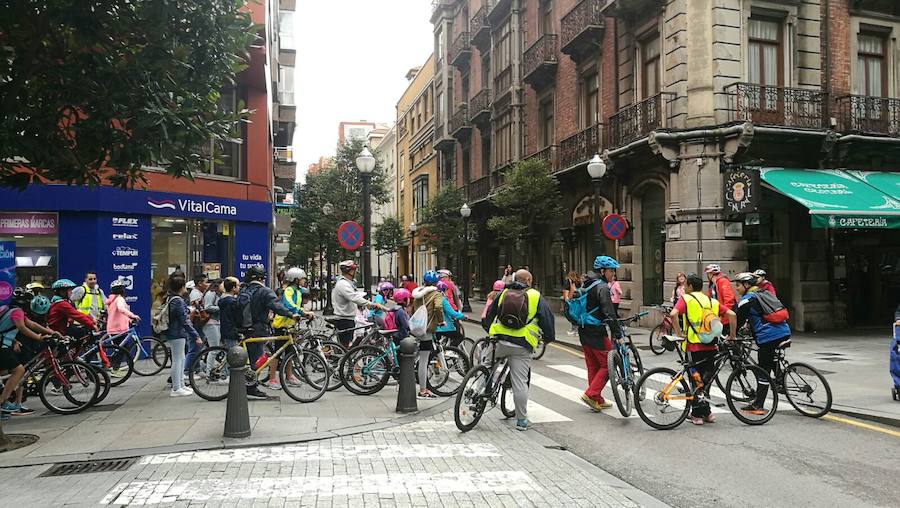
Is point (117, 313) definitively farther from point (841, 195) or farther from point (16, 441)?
point (841, 195)

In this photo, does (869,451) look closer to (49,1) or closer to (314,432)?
(314,432)

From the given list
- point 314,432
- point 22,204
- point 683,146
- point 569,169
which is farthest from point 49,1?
point 569,169

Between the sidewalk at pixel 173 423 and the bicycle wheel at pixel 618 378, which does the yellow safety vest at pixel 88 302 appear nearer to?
the sidewalk at pixel 173 423

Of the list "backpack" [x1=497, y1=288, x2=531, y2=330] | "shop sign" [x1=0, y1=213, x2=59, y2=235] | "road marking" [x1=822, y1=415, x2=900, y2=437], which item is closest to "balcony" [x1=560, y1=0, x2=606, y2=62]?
"road marking" [x1=822, y1=415, x2=900, y2=437]

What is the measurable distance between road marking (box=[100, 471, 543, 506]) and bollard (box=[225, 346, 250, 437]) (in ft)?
4.60

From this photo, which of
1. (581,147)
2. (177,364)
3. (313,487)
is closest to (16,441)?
(177,364)

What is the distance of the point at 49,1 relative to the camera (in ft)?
24.1

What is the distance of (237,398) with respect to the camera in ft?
22.6

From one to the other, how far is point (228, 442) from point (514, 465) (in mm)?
2990

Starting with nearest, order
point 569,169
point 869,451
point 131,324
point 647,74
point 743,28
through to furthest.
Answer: point 869,451, point 131,324, point 743,28, point 647,74, point 569,169

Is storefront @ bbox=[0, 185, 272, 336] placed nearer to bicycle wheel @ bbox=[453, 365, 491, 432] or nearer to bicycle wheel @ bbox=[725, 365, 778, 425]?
bicycle wheel @ bbox=[453, 365, 491, 432]

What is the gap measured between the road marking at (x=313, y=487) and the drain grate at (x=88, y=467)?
2.28ft

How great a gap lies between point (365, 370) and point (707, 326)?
15.9 ft

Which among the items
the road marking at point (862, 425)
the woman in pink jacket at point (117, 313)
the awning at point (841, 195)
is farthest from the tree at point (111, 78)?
the awning at point (841, 195)
